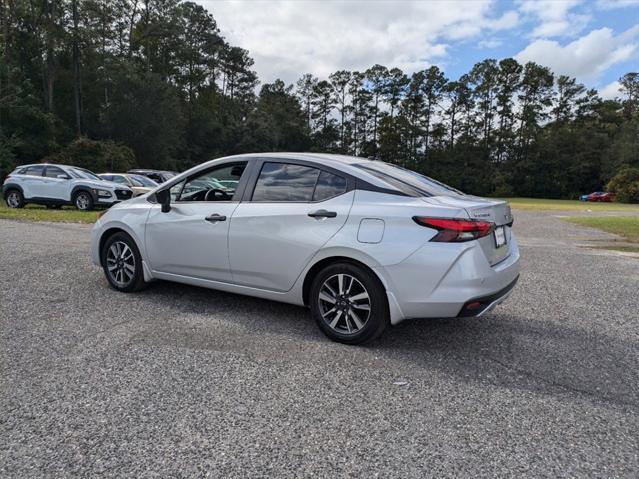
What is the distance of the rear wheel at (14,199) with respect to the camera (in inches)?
648

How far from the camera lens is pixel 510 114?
259 feet

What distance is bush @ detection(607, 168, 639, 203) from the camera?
51562mm

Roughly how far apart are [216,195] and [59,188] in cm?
1395

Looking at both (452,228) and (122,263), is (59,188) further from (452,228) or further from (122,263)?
(452,228)

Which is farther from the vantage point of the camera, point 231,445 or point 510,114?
point 510,114

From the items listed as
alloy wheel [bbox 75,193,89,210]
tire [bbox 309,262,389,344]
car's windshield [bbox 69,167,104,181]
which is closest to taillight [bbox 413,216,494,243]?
tire [bbox 309,262,389,344]

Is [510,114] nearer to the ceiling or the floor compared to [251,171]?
nearer to the ceiling

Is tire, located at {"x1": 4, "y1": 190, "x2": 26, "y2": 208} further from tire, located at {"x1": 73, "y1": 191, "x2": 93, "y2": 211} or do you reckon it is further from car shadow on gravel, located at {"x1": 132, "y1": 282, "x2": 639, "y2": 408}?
car shadow on gravel, located at {"x1": 132, "y1": 282, "x2": 639, "y2": 408}

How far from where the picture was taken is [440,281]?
3.48 meters

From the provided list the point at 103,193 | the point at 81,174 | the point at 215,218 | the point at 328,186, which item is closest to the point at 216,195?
the point at 215,218

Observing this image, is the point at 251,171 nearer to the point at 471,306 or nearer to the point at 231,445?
the point at 471,306

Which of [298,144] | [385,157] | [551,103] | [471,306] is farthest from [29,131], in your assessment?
[551,103]

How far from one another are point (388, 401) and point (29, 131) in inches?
1692

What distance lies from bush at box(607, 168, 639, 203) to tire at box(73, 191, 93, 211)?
56.6 metres
